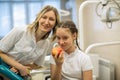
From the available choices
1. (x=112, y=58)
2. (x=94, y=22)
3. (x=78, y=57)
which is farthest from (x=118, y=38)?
(x=78, y=57)

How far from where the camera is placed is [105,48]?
269cm

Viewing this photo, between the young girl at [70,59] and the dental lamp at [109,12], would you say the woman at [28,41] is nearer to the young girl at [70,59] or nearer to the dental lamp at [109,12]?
the young girl at [70,59]

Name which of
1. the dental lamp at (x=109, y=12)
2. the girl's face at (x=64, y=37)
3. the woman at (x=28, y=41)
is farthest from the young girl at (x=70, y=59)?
the dental lamp at (x=109, y=12)

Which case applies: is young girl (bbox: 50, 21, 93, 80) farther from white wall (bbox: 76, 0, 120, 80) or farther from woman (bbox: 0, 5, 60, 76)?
white wall (bbox: 76, 0, 120, 80)

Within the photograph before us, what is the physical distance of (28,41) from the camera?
1.66 metres

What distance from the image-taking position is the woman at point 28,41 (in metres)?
1.58

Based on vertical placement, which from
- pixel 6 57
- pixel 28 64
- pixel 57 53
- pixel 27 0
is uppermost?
pixel 27 0

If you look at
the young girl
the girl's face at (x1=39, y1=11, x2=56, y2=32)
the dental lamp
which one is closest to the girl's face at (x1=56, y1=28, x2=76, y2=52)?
the young girl

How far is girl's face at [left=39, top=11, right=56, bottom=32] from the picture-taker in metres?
1.56

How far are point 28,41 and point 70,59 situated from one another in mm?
350

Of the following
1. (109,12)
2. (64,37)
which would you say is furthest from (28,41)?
(109,12)

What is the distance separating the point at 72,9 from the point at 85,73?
2.03 metres

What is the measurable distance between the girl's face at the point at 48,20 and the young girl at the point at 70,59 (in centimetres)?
7

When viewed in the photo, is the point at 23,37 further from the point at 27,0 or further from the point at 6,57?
the point at 27,0
